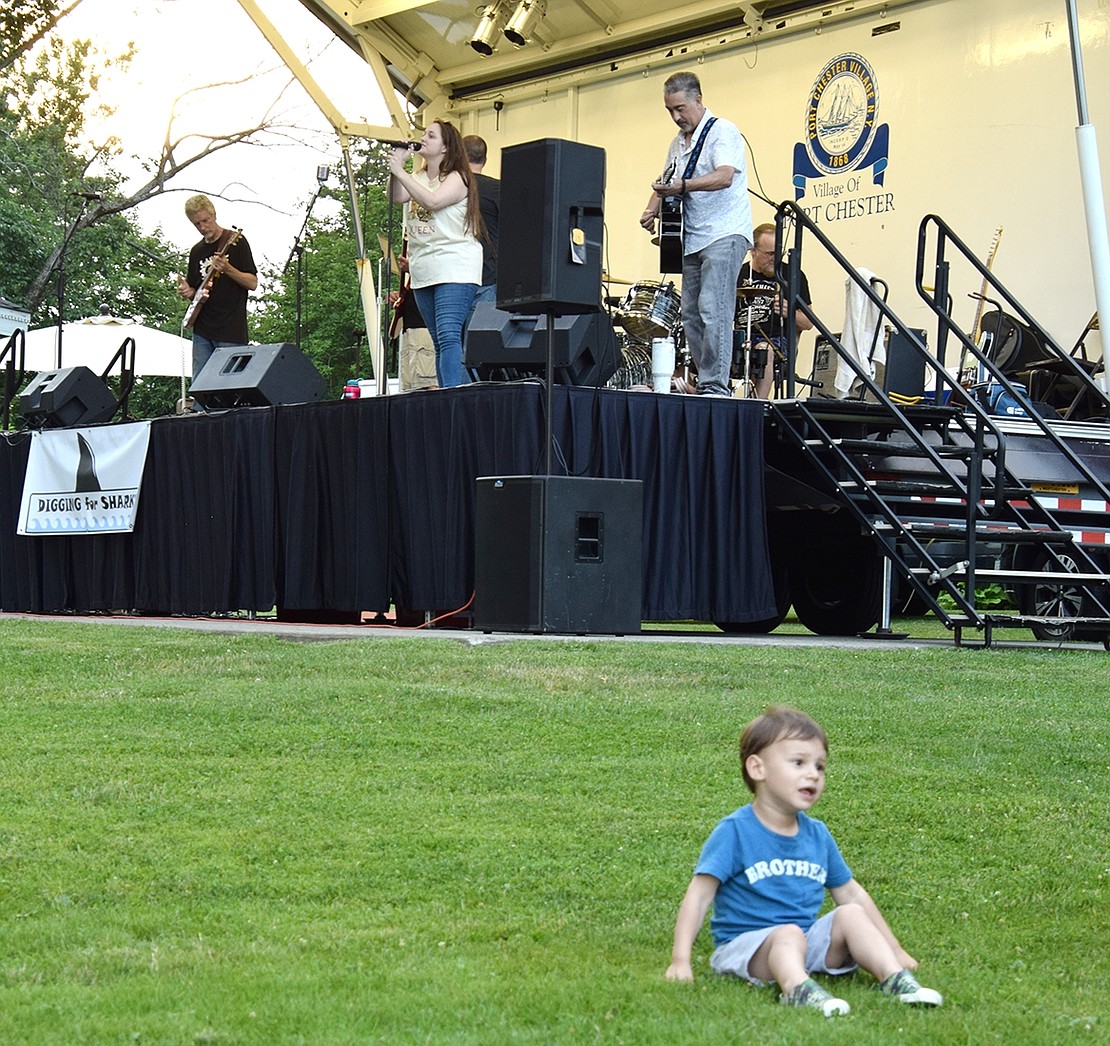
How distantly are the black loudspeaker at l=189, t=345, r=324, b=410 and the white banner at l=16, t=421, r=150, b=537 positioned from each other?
19.4 inches

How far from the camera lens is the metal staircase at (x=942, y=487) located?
8617 mm

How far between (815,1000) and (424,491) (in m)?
6.75

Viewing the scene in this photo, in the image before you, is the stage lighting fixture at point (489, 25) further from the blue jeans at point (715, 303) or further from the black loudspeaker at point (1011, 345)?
the blue jeans at point (715, 303)

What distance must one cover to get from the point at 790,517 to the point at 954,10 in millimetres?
4800

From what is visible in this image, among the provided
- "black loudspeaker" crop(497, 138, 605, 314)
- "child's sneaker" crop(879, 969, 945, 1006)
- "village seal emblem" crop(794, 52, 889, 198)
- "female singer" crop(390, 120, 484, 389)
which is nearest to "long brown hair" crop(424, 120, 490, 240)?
"female singer" crop(390, 120, 484, 389)

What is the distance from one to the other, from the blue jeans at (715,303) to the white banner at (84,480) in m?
3.75

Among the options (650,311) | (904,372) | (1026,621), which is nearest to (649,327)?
(650,311)

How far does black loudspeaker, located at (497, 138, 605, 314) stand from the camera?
8.23m

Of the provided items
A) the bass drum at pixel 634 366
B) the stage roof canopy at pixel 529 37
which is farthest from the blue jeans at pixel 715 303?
the stage roof canopy at pixel 529 37

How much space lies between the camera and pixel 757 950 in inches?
116

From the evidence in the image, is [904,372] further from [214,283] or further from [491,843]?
[491,843]

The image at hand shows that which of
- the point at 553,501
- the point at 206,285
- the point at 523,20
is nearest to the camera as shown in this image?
the point at 553,501

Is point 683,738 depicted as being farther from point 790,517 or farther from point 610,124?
point 610,124

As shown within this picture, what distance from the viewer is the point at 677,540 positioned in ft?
30.2
